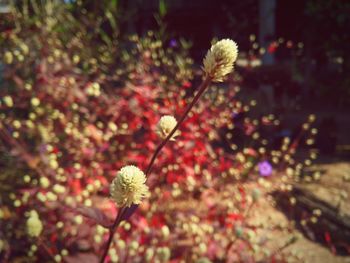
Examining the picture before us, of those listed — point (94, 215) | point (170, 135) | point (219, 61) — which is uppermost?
point (219, 61)

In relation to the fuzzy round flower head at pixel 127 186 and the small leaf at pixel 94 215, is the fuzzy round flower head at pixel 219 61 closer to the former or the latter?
the fuzzy round flower head at pixel 127 186

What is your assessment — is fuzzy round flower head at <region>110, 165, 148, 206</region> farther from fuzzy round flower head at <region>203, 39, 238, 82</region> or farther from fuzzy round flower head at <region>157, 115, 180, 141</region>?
fuzzy round flower head at <region>203, 39, 238, 82</region>

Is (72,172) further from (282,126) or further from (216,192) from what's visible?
(282,126)

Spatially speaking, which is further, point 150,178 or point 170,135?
point 150,178

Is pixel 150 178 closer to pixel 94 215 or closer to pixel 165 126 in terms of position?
pixel 94 215

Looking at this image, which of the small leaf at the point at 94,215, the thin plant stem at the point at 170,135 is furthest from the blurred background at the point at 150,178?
the thin plant stem at the point at 170,135

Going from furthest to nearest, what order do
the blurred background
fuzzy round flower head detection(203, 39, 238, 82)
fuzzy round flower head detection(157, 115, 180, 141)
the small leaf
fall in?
the blurred background
the small leaf
fuzzy round flower head detection(157, 115, 180, 141)
fuzzy round flower head detection(203, 39, 238, 82)

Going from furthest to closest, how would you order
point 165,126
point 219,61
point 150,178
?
1. point 150,178
2. point 165,126
3. point 219,61

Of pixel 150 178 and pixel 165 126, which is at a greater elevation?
pixel 150 178

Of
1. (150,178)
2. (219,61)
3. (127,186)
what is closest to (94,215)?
(127,186)

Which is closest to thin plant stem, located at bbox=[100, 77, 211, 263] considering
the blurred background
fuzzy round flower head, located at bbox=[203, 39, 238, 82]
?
fuzzy round flower head, located at bbox=[203, 39, 238, 82]

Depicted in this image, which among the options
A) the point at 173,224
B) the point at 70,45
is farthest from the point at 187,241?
the point at 70,45
